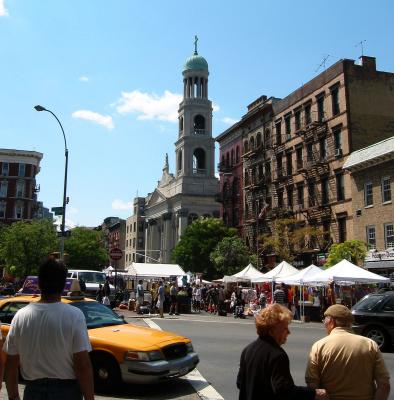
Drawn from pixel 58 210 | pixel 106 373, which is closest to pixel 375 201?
pixel 58 210

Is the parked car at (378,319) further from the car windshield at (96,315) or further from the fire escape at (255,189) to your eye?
the fire escape at (255,189)

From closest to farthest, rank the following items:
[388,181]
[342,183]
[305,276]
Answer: [305,276]
[388,181]
[342,183]

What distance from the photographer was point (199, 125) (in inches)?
3428

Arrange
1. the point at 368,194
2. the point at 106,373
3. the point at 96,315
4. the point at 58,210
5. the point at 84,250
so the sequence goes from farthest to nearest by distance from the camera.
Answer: the point at 84,250 < the point at 368,194 < the point at 58,210 < the point at 96,315 < the point at 106,373

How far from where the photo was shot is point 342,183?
123 ft

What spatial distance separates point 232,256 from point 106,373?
41.7 m

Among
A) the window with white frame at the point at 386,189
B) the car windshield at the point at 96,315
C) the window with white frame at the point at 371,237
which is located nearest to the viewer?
the car windshield at the point at 96,315

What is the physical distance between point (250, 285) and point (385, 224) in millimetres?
13595

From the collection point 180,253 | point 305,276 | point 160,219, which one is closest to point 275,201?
point 180,253

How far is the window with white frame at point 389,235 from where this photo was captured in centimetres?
3209

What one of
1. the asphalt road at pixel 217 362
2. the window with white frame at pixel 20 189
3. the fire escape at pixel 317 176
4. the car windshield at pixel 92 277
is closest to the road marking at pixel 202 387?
the asphalt road at pixel 217 362

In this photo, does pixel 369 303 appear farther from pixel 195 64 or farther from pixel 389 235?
pixel 195 64

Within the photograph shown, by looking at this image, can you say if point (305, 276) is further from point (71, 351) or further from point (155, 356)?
point (71, 351)

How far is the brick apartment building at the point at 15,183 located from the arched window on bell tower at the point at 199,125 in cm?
2629
